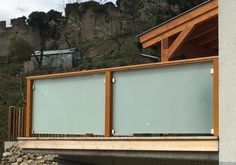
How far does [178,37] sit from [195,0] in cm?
1609

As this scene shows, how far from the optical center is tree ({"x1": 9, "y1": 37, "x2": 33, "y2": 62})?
5019 cm

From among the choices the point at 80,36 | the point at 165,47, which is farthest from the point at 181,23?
the point at 80,36

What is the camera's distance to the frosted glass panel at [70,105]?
29.2 ft

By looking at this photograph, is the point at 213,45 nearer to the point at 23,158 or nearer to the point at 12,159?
the point at 23,158

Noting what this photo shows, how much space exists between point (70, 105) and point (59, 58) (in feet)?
116

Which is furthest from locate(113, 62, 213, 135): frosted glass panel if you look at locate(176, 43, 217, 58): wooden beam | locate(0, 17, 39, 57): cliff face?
locate(0, 17, 39, 57): cliff face

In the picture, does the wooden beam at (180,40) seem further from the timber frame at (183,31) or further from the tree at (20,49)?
the tree at (20,49)

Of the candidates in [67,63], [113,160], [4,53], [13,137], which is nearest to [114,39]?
[67,63]

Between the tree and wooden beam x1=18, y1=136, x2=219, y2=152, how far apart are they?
132ft

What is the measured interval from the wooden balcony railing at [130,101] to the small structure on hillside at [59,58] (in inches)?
1191

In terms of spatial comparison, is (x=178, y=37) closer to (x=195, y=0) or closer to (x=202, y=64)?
(x=202, y=64)

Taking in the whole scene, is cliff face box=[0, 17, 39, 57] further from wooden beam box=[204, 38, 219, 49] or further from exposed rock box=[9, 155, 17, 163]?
wooden beam box=[204, 38, 219, 49]

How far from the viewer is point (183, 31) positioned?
9742 mm
